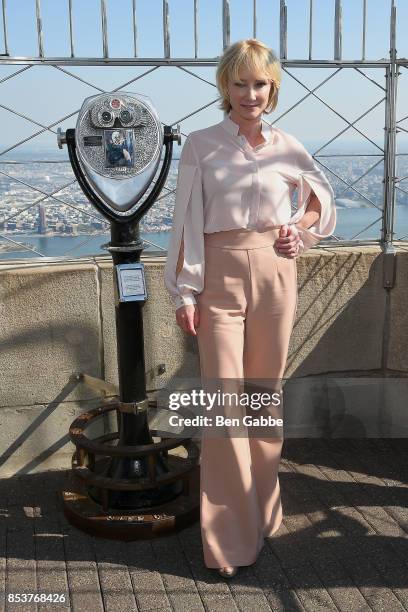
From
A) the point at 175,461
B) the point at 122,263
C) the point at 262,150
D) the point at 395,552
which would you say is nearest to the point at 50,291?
the point at 122,263

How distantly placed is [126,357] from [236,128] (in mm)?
1069

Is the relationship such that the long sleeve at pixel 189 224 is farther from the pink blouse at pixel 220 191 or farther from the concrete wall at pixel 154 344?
the concrete wall at pixel 154 344

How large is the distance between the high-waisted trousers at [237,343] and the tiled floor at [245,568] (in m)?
0.15

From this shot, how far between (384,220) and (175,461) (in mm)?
1689

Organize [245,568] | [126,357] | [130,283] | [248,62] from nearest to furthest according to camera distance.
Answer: [248,62] < [245,568] < [130,283] < [126,357]

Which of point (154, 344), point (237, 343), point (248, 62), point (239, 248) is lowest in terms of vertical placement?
point (154, 344)

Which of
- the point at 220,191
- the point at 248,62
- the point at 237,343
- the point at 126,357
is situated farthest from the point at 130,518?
the point at 248,62

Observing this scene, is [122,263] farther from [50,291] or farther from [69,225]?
[69,225]

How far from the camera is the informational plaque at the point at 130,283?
10.3 feet

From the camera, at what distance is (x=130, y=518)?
10.6 ft

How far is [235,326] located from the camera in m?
2.91

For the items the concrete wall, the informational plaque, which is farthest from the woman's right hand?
the concrete wall

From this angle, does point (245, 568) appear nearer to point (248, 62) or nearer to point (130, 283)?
point (130, 283)

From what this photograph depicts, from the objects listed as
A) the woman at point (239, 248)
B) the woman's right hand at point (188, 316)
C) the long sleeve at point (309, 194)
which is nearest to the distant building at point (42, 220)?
the woman at point (239, 248)
